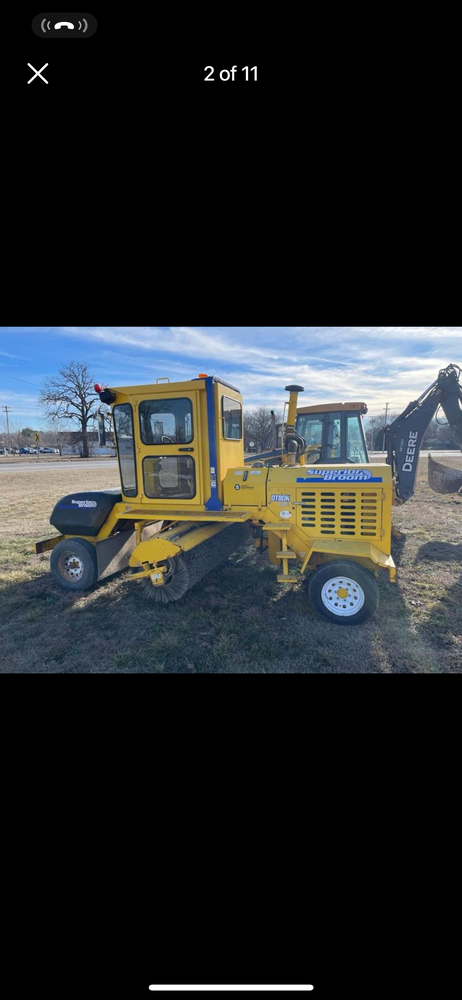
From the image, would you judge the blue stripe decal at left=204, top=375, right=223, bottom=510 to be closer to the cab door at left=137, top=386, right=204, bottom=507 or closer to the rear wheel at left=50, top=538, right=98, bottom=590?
the cab door at left=137, top=386, right=204, bottom=507

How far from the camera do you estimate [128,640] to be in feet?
12.4

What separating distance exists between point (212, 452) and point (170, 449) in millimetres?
528

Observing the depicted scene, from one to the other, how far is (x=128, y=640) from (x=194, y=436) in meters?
2.28

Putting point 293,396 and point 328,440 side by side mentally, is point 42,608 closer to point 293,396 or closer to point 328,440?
point 293,396

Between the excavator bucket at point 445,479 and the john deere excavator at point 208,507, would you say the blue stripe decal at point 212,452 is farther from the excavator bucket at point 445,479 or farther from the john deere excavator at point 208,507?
the excavator bucket at point 445,479

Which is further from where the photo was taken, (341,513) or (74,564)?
(74,564)

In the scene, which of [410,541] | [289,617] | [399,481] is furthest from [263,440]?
[289,617]

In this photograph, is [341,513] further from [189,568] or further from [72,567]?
[72,567]

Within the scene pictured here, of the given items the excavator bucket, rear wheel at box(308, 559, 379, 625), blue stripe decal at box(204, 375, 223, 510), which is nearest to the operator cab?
blue stripe decal at box(204, 375, 223, 510)

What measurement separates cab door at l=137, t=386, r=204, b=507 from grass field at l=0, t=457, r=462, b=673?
1309mm

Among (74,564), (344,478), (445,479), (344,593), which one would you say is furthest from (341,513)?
(445,479)

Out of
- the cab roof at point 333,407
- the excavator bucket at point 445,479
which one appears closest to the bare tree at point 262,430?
the cab roof at point 333,407

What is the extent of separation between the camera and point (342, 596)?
407 cm

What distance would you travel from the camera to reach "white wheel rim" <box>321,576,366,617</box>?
4016mm
